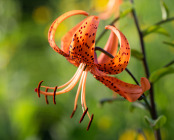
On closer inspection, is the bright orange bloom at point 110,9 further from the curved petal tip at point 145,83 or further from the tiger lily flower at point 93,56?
the curved petal tip at point 145,83

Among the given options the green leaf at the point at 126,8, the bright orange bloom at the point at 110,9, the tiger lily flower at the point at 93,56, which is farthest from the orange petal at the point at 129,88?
the bright orange bloom at the point at 110,9

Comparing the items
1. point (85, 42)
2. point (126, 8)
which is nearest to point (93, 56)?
point (85, 42)

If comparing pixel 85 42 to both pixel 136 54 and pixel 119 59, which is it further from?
pixel 136 54

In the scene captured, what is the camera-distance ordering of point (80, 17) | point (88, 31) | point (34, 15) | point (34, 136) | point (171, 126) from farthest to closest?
point (34, 15) < point (80, 17) < point (34, 136) < point (171, 126) < point (88, 31)

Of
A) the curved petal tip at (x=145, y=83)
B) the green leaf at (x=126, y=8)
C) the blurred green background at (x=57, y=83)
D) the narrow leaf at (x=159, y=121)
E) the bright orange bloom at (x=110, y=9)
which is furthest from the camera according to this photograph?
the blurred green background at (x=57, y=83)

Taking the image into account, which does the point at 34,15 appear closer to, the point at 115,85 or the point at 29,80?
the point at 29,80

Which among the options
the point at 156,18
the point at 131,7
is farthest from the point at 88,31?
the point at 156,18
